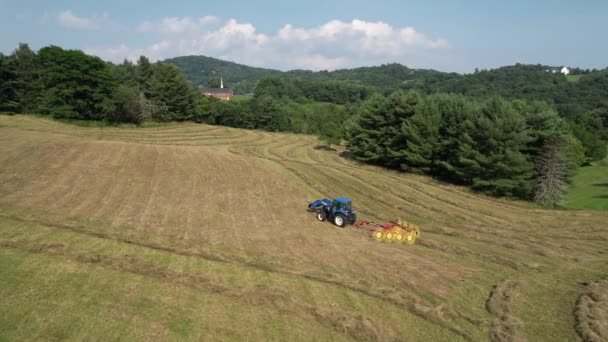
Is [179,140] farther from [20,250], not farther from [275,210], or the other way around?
[20,250]

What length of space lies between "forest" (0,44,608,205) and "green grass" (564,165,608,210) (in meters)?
3.16

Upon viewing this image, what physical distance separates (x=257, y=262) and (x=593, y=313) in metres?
12.4

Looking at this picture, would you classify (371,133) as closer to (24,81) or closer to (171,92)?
(171,92)

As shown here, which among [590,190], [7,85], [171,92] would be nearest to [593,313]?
[590,190]

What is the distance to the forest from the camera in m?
35.1

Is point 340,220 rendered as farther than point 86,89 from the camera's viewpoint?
No

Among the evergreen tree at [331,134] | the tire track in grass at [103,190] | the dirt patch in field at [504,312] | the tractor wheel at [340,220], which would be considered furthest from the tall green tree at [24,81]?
the dirt patch in field at [504,312]

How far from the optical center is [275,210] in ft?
80.4

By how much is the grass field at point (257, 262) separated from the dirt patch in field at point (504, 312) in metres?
0.07

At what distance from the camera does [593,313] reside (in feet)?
45.0

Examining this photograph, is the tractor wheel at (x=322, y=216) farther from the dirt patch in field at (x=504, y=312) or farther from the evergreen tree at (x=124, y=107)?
the evergreen tree at (x=124, y=107)

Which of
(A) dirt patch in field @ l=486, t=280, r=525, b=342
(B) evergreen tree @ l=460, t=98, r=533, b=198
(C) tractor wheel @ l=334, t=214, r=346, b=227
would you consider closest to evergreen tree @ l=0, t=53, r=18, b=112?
(C) tractor wheel @ l=334, t=214, r=346, b=227

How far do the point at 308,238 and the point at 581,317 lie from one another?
11.4 metres

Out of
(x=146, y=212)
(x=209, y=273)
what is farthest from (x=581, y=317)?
(x=146, y=212)
